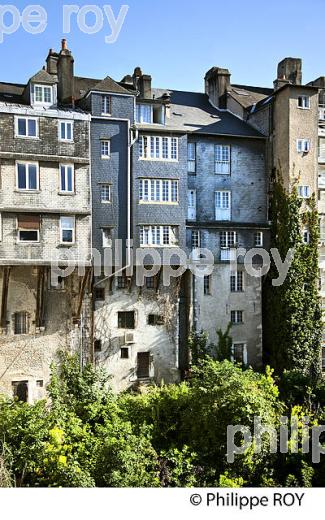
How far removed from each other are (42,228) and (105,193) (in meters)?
2.68

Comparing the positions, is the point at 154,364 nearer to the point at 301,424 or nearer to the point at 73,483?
the point at 301,424

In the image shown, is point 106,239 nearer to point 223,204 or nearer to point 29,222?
point 29,222

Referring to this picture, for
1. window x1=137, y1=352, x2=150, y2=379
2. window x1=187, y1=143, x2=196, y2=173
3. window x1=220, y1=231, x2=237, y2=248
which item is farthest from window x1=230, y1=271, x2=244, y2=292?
window x1=187, y1=143, x2=196, y2=173

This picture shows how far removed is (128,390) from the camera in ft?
61.0

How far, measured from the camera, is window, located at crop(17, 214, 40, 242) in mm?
16234

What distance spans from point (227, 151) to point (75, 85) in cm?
670

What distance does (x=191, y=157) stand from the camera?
759 inches

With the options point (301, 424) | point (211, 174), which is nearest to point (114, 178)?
point (211, 174)

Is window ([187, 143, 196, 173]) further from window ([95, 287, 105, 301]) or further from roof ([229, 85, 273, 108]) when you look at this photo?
window ([95, 287, 105, 301])

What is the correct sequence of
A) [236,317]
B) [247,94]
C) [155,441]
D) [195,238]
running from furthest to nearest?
1. [247,94]
2. [236,317]
3. [195,238]
4. [155,441]

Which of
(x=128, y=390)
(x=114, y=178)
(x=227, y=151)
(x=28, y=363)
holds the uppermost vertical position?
(x=227, y=151)

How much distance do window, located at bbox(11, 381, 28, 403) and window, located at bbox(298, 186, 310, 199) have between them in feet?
42.4

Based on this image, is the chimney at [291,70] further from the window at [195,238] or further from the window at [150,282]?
the window at [150,282]

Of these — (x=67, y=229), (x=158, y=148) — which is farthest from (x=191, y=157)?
(x=67, y=229)
